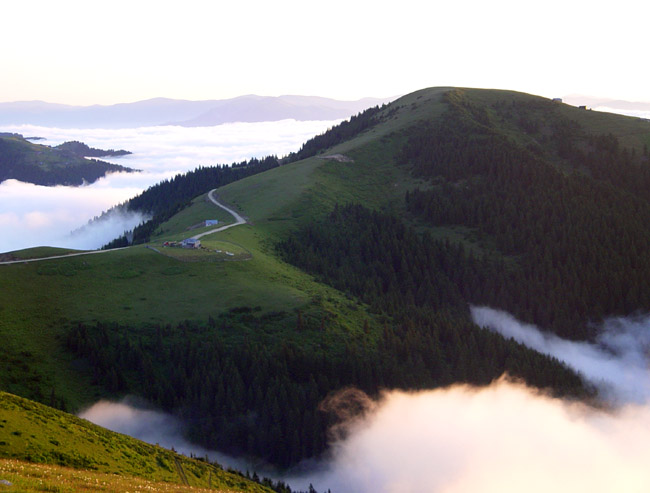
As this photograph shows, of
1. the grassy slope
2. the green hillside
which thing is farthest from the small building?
the grassy slope

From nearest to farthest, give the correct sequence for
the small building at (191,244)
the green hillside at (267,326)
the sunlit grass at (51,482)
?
the sunlit grass at (51,482)
the green hillside at (267,326)
the small building at (191,244)

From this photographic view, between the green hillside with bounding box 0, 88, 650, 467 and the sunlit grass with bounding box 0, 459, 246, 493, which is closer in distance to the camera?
the sunlit grass with bounding box 0, 459, 246, 493

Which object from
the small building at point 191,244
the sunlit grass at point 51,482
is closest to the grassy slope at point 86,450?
the sunlit grass at point 51,482

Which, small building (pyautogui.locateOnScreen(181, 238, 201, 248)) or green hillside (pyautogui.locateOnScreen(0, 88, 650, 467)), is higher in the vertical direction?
small building (pyautogui.locateOnScreen(181, 238, 201, 248))

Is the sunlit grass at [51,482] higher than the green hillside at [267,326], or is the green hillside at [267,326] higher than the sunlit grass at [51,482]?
the sunlit grass at [51,482]

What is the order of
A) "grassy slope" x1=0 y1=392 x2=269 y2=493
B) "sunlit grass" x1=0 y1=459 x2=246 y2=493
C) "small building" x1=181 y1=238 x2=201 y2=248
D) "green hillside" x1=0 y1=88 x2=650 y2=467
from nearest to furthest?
1. "sunlit grass" x1=0 y1=459 x2=246 y2=493
2. "grassy slope" x1=0 y1=392 x2=269 y2=493
3. "green hillside" x1=0 y1=88 x2=650 y2=467
4. "small building" x1=181 y1=238 x2=201 y2=248

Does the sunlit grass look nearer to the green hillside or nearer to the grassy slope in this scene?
the grassy slope

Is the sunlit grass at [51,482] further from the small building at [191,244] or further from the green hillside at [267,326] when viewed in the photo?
the small building at [191,244]

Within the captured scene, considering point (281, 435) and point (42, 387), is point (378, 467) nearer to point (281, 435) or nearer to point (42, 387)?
point (281, 435)

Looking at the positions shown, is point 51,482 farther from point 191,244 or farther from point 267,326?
point 191,244

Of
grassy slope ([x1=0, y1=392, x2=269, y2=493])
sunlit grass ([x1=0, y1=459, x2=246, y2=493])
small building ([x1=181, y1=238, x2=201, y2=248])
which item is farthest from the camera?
small building ([x1=181, y1=238, x2=201, y2=248])
